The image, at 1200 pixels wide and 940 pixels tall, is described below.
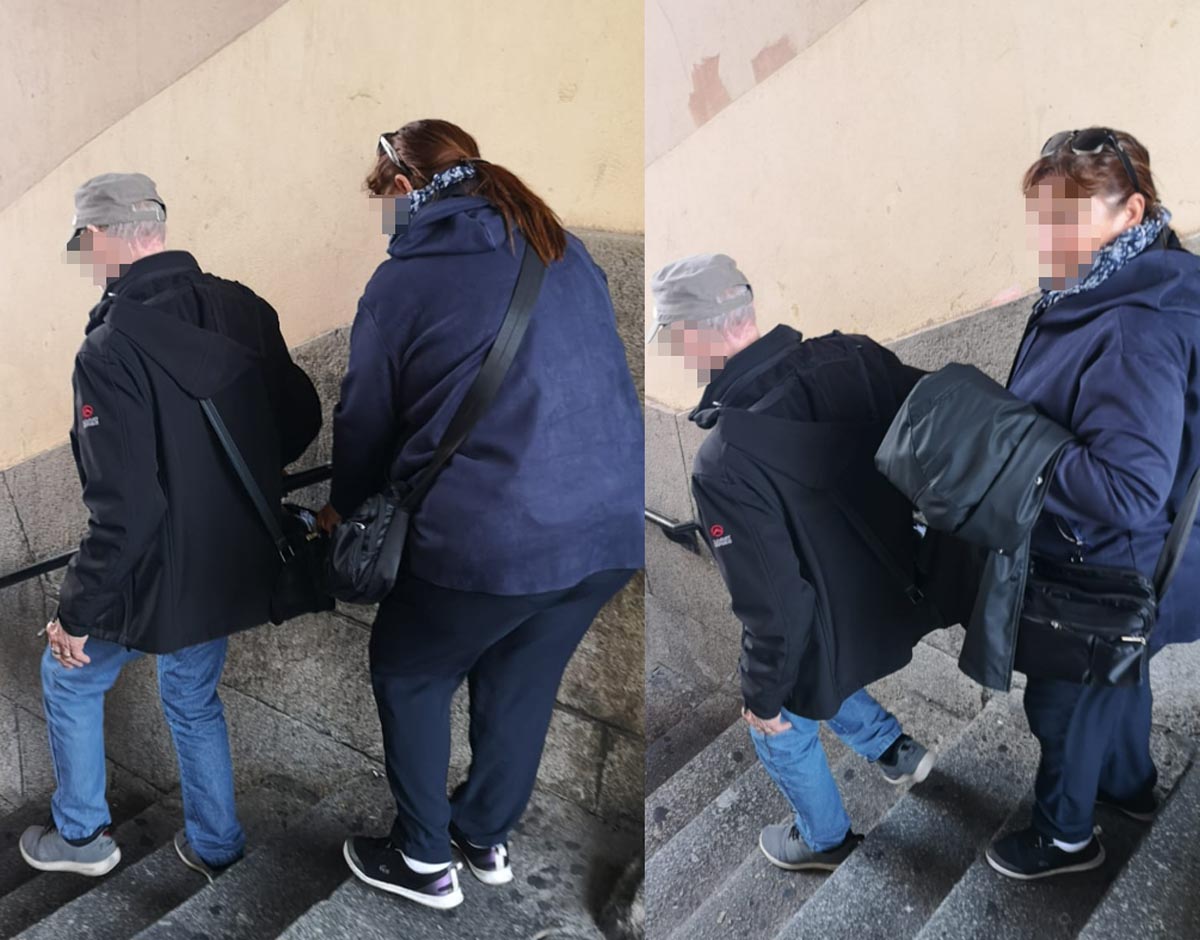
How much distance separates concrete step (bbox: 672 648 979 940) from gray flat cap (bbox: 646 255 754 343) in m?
0.47

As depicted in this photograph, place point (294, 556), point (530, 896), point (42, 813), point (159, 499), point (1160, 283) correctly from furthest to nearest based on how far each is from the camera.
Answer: point (530, 896)
point (42, 813)
point (294, 556)
point (159, 499)
point (1160, 283)

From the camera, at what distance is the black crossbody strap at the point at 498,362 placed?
1173 mm

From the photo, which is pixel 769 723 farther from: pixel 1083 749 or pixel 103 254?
pixel 103 254

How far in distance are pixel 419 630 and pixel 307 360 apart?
410 millimetres

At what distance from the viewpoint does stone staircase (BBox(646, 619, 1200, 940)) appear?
105cm

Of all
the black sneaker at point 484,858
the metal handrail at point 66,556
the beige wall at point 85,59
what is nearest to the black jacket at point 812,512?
the metal handrail at point 66,556

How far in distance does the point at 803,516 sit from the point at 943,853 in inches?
17.8

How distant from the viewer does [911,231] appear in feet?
3.48

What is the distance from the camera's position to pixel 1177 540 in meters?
0.95

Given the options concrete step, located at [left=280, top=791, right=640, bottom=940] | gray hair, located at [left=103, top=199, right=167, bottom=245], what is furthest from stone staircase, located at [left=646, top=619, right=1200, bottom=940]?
gray hair, located at [left=103, top=199, right=167, bottom=245]

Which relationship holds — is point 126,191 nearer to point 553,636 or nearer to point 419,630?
point 419,630

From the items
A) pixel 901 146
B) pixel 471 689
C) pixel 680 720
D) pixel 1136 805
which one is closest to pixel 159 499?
pixel 471 689

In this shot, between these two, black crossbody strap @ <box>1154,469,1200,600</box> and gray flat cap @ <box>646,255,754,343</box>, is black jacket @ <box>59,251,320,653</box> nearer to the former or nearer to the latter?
gray flat cap @ <box>646,255,754,343</box>

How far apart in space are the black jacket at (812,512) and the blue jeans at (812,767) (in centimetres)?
6
